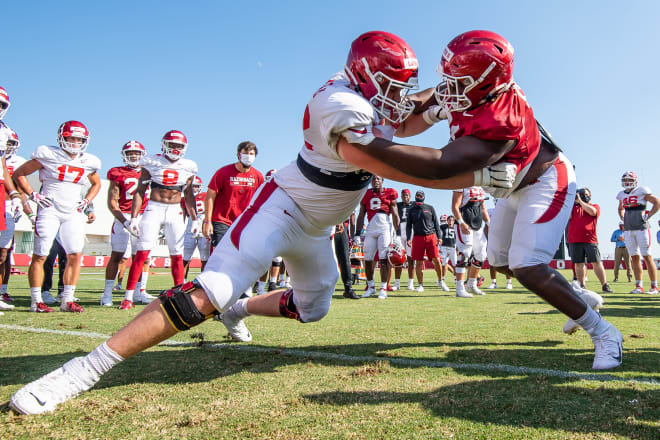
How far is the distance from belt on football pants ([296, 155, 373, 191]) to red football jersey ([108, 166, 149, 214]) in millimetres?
5878

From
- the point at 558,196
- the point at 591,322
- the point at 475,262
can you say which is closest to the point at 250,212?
the point at 558,196

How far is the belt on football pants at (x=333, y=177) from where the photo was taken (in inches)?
98.3

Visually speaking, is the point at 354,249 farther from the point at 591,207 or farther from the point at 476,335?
the point at 476,335

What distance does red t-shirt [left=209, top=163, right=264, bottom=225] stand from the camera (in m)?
6.90

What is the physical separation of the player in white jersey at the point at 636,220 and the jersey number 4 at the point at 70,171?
424 inches

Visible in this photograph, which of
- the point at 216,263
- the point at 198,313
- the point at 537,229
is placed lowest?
the point at 198,313

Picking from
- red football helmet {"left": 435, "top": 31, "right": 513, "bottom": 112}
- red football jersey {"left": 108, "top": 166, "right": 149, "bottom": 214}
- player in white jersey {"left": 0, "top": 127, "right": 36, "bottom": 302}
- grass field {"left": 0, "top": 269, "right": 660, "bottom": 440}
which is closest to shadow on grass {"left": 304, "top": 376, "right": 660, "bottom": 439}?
grass field {"left": 0, "top": 269, "right": 660, "bottom": 440}

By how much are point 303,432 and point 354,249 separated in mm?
9084

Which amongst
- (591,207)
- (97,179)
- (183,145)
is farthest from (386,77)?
(591,207)

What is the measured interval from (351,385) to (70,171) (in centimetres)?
536

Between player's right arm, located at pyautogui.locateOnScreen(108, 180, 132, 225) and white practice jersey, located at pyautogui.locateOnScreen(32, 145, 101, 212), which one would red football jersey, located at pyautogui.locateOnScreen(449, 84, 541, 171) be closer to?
white practice jersey, located at pyautogui.locateOnScreen(32, 145, 101, 212)

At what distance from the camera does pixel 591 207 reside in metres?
9.18

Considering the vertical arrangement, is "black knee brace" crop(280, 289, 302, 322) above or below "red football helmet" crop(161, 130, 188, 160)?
below

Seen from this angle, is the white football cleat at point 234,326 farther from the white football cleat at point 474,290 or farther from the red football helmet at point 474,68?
the white football cleat at point 474,290
